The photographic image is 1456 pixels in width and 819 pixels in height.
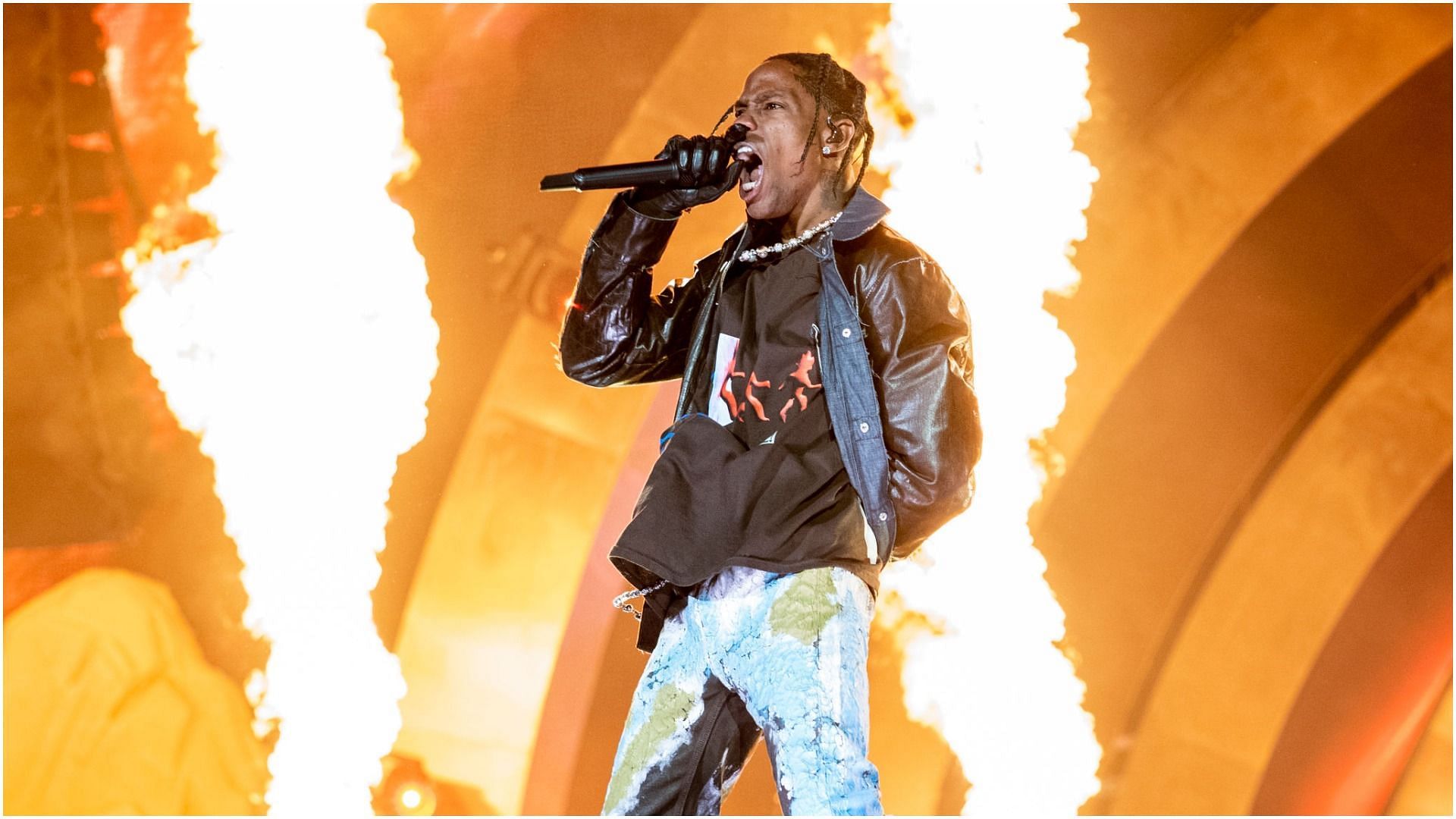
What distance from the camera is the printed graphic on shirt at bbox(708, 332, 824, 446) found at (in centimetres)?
187

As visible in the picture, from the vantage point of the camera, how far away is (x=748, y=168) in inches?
78.0

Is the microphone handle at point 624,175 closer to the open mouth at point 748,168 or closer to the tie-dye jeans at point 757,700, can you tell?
the open mouth at point 748,168

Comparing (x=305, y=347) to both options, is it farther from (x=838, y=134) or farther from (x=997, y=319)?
(x=838, y=134)

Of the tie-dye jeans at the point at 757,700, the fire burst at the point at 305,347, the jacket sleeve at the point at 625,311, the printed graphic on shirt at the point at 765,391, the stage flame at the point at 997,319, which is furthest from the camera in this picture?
the stage flame at the point at 997,319

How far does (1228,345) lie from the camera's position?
4.35m

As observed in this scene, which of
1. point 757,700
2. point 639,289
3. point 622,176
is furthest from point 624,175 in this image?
point 757,700

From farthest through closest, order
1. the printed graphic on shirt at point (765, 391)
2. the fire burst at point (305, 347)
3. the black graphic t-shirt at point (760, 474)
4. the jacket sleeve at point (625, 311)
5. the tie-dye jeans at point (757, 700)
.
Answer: the fire burst at point (305, 347), the jacket sleeve at point (625, 311), the printed graphic on shirt at point (765, 391), the black graphic t-shirt at point (760, 474), the tie-dye jeans at point (757, 700)

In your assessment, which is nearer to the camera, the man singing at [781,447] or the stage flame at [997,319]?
the man singing at [781,447]

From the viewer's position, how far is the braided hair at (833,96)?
2.03 metres

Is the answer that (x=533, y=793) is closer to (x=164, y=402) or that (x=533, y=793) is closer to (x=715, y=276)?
(x=164, y=402)

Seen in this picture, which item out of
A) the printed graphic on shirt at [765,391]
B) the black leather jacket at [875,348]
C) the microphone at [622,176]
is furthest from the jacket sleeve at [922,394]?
the microphone at [622,176]

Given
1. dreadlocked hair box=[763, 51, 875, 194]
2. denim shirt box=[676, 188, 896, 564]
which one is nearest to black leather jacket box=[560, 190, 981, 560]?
denim shirt box=[676, 188, 896, 564]

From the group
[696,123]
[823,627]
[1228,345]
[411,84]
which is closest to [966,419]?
[823,627]

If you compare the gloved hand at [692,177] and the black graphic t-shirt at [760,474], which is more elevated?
the gloved hand at [692,177]
